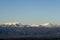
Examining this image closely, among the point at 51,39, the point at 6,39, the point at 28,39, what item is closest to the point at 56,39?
the point at 51,39

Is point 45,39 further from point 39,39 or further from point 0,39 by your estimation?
point 0,39

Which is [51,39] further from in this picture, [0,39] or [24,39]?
[0,39]

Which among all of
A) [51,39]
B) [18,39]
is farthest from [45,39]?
[18,39]

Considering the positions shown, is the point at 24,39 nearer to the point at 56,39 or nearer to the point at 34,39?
the point at 34,39

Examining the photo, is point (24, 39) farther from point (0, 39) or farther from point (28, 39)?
point (0, 39)

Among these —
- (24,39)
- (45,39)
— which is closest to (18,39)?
(24,39)

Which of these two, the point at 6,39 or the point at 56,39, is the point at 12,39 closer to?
the point at 6,39
